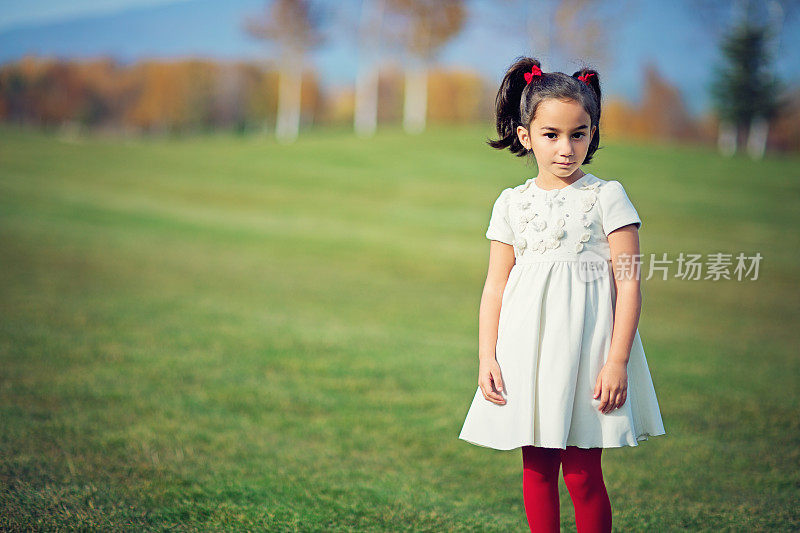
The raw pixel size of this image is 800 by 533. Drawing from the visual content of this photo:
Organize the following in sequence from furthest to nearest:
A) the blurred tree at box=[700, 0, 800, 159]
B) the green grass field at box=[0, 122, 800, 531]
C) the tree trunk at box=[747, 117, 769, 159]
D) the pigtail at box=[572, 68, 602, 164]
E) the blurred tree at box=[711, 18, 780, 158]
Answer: the tree trunk at box=[747, 117, 769, 159]
the blurred tree at box=[711, 18, 780, 158]
the blurred tree at box=[700, 0, 800, 159]
the green grass field at box=[0, 122, 800, 531]
the pigtail at box=[572, 68, 602, 164]

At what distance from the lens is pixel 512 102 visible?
2.57 meters

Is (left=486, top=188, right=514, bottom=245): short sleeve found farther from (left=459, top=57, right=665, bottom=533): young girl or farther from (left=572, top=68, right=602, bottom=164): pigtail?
(left=572, top=68, right=602, bottom=164): pigtail

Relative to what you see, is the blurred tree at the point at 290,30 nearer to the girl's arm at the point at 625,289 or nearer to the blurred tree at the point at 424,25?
the blurred tree at the point at 424,25

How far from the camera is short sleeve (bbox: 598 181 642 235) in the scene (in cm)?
228

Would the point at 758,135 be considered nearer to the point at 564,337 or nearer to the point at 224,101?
the point at 224,101

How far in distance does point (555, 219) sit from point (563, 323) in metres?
0.34

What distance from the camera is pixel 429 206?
18906mm

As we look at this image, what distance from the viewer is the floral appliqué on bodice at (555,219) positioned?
7.64 ft

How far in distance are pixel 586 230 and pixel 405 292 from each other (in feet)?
26.1

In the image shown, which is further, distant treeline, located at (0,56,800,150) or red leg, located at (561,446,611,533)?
distant treeline, located at (0,56,800,150)

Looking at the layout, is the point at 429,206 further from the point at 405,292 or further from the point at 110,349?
the point at 110,349

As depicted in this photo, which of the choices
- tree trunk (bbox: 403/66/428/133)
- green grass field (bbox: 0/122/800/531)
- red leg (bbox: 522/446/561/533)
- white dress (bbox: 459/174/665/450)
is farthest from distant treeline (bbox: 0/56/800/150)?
red leg (bbox: 522/446/561/533)

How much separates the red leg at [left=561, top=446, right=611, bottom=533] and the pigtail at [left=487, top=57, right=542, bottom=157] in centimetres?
106

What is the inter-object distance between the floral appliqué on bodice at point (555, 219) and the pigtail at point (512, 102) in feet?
0.88
